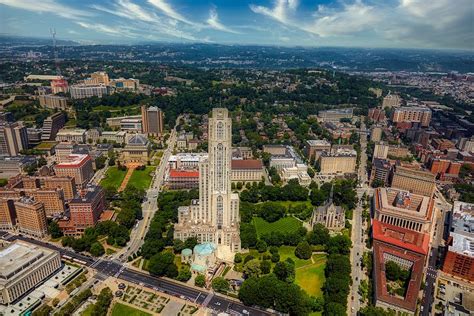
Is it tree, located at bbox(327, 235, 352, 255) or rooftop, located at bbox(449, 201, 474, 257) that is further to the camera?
tree, located at bbox(327, 235, 352, 255)

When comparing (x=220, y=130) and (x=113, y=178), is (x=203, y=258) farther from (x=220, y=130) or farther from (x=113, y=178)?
(x=113, y=178)

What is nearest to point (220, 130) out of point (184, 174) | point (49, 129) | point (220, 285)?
point (220, 285)

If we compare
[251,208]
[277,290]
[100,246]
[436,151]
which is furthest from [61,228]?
[436,151]

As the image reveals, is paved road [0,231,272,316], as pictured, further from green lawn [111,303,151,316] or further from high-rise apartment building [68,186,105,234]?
high-rise apartment building [68,186,105,234]

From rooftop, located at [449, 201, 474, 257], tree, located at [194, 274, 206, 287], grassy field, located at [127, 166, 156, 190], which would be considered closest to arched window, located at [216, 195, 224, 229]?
tree, located at [194, 274, 206, 287]

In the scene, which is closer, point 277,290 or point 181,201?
point 277,290

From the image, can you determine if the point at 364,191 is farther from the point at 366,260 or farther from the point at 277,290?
the point at 277,290
